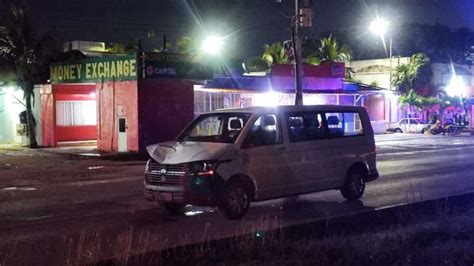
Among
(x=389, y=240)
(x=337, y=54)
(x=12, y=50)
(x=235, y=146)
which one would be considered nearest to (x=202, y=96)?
(x=12, y=50)

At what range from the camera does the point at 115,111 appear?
2839 centimetres

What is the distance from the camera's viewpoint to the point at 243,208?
11133 mm

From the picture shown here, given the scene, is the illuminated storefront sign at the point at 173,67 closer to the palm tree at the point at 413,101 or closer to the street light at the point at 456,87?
the palm tree at the point at 413,101

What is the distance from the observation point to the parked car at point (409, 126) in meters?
48.7

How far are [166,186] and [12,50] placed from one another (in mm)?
20238

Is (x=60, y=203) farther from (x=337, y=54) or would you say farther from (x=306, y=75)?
(x=337, y=54)

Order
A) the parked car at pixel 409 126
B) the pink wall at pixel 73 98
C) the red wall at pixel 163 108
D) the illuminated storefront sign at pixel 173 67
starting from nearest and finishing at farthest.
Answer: the illuminated storefront sign at pixel 173 67 < the red wall at pixel 163 108 < the pink wall at pixel 73 98 < the parked car at pixel 409 126

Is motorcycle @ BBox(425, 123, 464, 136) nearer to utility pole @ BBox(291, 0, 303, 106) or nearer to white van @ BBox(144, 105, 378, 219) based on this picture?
utility pole @ BBox(291, 0, 303, 106)

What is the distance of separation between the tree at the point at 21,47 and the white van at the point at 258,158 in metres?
18.7

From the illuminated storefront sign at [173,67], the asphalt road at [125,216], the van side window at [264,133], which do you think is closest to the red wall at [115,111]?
the illuminated storefront sign at [173,67]

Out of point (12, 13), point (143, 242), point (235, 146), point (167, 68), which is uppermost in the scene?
point (12, 13)

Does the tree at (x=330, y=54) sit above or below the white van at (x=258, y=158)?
above

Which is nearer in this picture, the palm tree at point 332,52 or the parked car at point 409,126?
the parked car at point 409,126

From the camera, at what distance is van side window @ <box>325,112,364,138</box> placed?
41.7 ft
